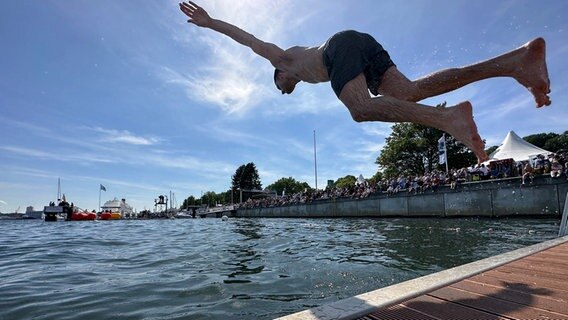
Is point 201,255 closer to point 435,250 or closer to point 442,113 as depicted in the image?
point 435,250

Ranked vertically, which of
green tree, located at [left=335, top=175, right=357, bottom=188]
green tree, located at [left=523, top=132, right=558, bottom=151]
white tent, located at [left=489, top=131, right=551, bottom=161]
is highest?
green tree, located at [left=523, top=132, right=558, bottom=151]

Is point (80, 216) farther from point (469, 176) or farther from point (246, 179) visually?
point (246, 179)

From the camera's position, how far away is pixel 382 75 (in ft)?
10.6

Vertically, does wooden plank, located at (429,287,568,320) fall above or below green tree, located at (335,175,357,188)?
below

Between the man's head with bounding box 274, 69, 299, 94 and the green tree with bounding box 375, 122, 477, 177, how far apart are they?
1542 inches

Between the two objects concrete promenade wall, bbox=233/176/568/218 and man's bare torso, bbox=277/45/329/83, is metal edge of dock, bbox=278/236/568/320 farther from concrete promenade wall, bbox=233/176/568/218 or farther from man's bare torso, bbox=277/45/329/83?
concrete promenade wall, bbox=233/176/568/218

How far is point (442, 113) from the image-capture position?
8.47 ft

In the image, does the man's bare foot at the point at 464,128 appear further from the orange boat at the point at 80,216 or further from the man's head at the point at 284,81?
the orange boat at the point at 80,216

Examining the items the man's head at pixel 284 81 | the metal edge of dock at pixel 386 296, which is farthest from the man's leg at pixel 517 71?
the metal edge of dock at pixel 386 296

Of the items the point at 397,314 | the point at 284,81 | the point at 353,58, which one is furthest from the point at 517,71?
the point at 397,314

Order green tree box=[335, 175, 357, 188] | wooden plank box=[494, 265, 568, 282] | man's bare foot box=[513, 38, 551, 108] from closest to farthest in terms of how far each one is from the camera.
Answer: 1. wooden plank box=[494, 265, 568, 282]
2. man's bare foot box=[513, 38, 551, 108]
3. green tree box=[335, 175, 357, 188]

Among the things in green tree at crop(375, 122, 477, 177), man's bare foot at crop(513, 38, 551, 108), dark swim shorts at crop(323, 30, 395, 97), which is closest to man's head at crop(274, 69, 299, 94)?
dark swim shorts at crop(323, 30, 395, 97)

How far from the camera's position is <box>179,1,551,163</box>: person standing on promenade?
258cm

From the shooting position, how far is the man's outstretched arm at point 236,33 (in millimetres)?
3391
